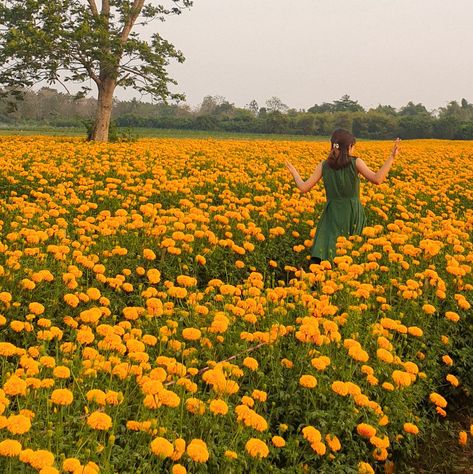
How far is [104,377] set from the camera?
2.79 m

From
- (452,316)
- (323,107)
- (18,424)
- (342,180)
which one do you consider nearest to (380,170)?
(342,180)

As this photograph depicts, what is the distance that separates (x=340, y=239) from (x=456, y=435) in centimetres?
229

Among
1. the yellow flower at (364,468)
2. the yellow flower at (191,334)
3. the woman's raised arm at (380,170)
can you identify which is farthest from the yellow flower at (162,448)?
the woman's raised arm at (380,170)

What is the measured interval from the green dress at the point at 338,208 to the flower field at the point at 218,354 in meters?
0.28

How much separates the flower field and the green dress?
0.92 feet

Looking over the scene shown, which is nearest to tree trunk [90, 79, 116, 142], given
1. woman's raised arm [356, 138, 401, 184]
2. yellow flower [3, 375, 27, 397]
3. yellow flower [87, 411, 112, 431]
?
woman's raised arm [356, 138, 401, 184]

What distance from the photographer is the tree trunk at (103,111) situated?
2166 cm

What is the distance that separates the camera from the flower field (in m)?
2.45

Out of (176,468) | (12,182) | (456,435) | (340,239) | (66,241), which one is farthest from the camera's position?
(12,182)

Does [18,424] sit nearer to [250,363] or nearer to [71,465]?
[71,465]

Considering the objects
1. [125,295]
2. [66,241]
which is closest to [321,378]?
[125,295]

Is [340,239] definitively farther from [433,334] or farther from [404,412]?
[404,412]

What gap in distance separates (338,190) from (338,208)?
206 mm

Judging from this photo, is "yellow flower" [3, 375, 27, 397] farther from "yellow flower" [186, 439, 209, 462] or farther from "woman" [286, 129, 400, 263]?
"woman" [286, 129, 400, 263]
